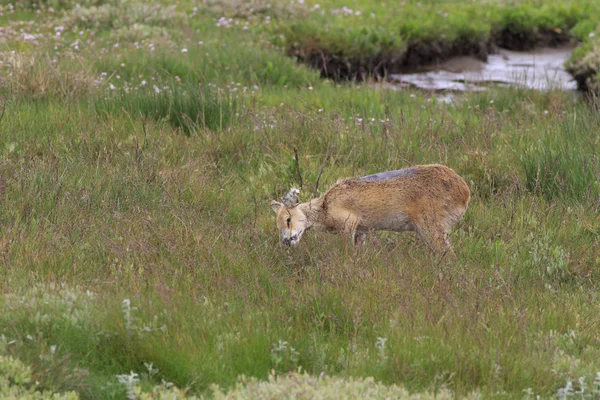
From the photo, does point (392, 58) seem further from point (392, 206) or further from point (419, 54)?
point (392, 206)

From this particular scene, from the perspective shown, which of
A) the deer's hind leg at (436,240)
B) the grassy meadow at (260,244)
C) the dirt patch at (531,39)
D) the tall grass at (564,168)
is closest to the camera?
the grassy meadow at (260,244)

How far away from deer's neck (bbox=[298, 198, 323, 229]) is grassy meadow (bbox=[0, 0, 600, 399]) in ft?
0.48

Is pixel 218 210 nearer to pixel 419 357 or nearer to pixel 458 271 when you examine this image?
pixel 458 271

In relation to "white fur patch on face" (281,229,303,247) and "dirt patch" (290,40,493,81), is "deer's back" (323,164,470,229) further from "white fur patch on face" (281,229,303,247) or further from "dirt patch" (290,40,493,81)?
"dirt patch" (290,40,493,81)

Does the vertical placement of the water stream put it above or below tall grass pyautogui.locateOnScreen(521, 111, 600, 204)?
below

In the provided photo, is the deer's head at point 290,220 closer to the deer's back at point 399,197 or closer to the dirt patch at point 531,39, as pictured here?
the deer's back at point 399,197

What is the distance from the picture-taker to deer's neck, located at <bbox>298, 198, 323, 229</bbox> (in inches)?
287

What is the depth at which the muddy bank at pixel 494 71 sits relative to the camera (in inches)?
623

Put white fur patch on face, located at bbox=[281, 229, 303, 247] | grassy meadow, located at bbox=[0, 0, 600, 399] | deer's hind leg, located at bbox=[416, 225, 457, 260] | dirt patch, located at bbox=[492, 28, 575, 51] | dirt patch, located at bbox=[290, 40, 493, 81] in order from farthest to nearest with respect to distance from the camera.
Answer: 1. dirt patch, located at bbox=[492, 28, 575, 51]
2. dirt patch, located at bbox=[290, 40, 493, 81]
3. deer's hind leg, located at bbox=[416, 225, 457, 260]
4. white fur patch on face, located at bbox=[281, 229, 303, 247]
5. grassy meadow, located at bbox=[0, 0, 600, 399]

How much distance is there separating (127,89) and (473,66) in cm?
876

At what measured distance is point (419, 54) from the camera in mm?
17719

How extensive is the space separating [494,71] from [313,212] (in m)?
10.9

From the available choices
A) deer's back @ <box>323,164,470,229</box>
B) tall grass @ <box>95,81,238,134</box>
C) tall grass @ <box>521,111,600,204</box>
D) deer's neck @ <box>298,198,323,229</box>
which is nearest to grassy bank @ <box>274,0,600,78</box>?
tall grass @ <box>95,81,238,134</box>

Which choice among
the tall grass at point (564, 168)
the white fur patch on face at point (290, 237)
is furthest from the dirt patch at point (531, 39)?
the white fur patch on face at point (290, 237)
